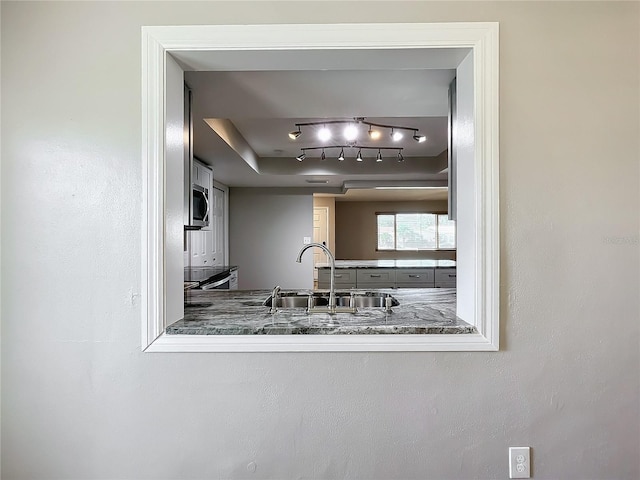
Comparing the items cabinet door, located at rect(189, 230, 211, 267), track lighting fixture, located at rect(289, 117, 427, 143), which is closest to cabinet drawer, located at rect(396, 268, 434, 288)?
track lighting fixture, located at rect(289, 117, 427, 143)

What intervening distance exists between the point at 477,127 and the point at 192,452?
1.66 m

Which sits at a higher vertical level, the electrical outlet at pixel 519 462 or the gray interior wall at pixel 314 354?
the gray interior wall at pixel 314 354

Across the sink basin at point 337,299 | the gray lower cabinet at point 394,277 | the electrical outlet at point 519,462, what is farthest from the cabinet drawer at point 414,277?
the electrical outlet at point 519,462

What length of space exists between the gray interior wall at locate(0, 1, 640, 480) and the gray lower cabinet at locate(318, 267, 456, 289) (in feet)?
11.2

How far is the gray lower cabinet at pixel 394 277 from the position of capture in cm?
488

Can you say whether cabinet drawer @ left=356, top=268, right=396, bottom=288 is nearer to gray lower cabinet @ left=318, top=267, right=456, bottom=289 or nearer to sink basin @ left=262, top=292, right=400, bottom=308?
gray lower cabinet @ left=318, top=267, right=456, bottom=289

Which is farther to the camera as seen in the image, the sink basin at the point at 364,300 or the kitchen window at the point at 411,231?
the kitchen window at the point at 411,231

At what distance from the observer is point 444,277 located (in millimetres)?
4879

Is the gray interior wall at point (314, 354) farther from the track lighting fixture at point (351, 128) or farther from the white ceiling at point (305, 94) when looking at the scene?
the track lighting fixture at point (351, 128)

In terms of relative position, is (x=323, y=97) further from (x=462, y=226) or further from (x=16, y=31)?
(x=16, y=31)

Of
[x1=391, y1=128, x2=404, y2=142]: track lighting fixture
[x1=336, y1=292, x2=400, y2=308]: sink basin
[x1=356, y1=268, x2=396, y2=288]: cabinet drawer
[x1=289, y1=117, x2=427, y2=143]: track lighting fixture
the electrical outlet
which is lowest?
the electrical outlet

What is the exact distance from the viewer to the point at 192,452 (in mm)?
1451

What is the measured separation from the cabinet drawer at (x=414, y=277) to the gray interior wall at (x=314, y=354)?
3.44 m

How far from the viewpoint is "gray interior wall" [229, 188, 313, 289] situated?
6094 mm
